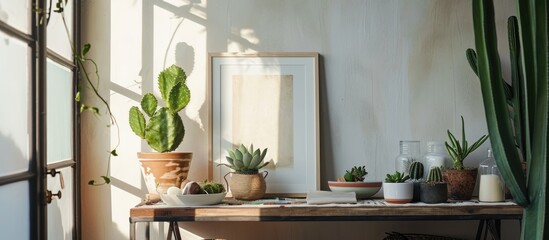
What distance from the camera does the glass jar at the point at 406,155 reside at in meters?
3.63

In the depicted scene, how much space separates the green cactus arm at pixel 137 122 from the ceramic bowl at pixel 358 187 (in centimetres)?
106

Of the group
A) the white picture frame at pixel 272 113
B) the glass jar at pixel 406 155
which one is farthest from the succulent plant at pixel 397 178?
the white picture frame at pixel 272 113

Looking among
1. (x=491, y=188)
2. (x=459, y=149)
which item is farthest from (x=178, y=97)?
(x=491, y=188)

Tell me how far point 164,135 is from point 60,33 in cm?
75

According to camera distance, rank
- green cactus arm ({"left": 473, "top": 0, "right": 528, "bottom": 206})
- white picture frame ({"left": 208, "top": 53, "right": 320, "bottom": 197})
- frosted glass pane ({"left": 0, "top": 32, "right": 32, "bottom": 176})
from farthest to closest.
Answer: white picture frame ({"left": 208, "top": 53, "right": 320, "bottom": 197}) → green cactus arm ({"left": 473, "top": 0, "right": 528, "bottom": 206}) → frosted glass pane ({"left": 0, "top": 32, "right": 32, "bottom": 176})

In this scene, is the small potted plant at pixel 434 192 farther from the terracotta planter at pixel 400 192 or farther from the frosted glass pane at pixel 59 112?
the frosted glass pane at pixel 59 112

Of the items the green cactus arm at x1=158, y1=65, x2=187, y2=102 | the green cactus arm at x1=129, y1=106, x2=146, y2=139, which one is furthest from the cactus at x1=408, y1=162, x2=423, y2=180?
the green cactus arm at x1=129, y1=106, x2=146, y2=139

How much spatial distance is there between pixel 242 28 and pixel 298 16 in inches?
13.1

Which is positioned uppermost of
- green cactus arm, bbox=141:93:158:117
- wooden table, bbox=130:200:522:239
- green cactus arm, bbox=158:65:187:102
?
green cactus arm, bbox=158:65:187:102

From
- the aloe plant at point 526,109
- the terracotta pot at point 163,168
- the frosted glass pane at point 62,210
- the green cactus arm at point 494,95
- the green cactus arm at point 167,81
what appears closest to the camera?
the aloe plant at point 526,109

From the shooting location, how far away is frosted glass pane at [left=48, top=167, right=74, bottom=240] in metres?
3.12

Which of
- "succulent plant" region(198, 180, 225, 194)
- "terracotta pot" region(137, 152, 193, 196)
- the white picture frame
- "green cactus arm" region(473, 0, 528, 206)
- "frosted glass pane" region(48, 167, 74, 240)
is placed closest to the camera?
"green cactus arm" region(473, 0, 528, 206)

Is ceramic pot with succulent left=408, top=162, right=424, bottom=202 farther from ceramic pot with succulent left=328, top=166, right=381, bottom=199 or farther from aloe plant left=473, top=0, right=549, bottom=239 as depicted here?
aloe plant left=473, top=0, right=549, bottom=239

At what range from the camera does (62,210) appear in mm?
3326
